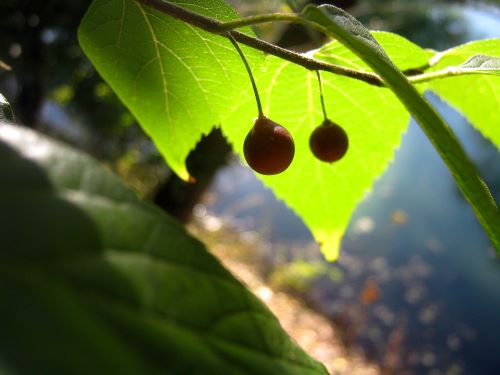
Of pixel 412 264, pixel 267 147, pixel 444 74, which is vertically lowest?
pixel 412 264

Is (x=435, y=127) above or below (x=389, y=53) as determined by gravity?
below

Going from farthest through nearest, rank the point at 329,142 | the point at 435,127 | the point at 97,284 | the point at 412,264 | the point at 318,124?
the point at 412,264 < the point at 318,124 < the point at 329,142 < the point at 435,127 < the point at 97,284

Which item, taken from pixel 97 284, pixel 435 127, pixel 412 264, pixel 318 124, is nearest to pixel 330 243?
pixel 318 124

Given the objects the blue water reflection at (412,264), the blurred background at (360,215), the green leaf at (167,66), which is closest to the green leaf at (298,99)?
the green leaf at (167,66)

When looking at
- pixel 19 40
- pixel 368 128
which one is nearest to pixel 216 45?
pixel 368 128

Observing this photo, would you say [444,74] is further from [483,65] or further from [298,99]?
[298,99]

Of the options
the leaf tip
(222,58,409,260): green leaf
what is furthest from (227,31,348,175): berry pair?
the leaf tip

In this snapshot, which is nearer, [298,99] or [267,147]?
[267,147]
